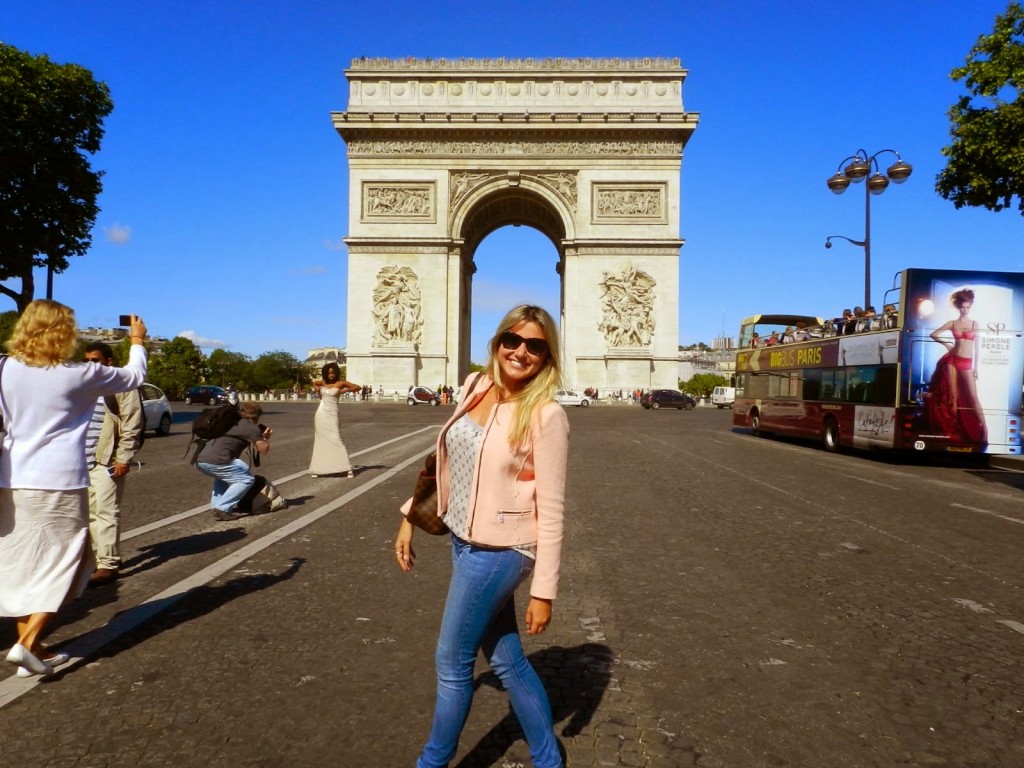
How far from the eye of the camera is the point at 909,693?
10.8ft

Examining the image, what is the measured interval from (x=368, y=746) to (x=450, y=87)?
39557 millimetres

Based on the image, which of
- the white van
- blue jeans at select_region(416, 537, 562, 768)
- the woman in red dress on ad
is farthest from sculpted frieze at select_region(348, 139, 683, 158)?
blue jeans at select_region(416, 537, 562, 768)

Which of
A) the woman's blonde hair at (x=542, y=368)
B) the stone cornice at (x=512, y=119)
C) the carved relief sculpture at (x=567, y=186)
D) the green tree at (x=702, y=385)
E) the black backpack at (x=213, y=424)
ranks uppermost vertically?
the stone cornice at (x=512, y=119)

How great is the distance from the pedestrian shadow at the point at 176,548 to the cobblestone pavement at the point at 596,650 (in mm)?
35

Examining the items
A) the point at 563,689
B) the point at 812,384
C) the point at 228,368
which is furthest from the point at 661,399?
the point at 228,368

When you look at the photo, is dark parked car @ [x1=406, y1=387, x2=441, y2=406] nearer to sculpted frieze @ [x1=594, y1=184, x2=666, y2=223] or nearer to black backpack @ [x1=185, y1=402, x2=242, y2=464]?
sculpted frieze @ [x1=594, y1=184, x2=666, y2=223]

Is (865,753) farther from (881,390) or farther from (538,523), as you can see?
(881,390)

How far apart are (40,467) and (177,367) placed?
87.7m

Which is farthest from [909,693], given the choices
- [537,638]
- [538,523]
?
[538,523]

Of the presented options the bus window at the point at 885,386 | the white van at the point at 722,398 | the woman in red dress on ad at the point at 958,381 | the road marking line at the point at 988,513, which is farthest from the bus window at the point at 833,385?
the white van at the point at 722,398

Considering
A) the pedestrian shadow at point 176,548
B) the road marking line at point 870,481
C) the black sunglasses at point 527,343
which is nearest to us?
the black sunglasses at point 527,343

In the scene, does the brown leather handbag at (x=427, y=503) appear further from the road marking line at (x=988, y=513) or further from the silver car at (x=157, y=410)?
the silver car at (x=157, y=410)

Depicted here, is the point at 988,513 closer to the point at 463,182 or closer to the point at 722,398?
the point at 463,182

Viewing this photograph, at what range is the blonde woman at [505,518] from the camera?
A: 2346mm
